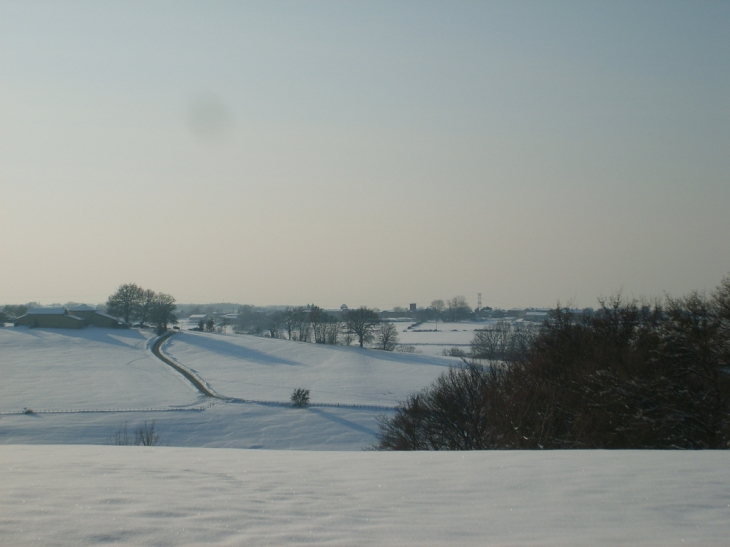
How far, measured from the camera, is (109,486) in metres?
6.52

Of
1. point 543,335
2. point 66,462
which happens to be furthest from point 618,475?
point 543,335

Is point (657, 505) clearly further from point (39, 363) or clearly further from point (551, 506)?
point (39, 363)

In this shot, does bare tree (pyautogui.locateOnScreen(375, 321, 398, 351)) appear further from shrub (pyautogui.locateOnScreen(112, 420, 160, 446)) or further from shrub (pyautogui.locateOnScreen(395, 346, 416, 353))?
shrub (pyautogui.locateOnScreen(112, 420, 160, 446))

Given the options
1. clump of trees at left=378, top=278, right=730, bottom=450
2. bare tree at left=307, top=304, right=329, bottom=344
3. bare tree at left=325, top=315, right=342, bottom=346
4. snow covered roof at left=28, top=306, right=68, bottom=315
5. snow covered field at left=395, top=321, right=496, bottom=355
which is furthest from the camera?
bare tree at left=307, top=304, right=329, bottom=344

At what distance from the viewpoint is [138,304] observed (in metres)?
113

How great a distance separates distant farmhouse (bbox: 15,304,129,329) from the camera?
3829 inches

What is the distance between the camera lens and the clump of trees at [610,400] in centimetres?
1895

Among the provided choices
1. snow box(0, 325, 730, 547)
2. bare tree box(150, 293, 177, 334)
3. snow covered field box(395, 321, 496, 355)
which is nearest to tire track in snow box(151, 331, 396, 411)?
bare tree box(150, 293, 177, 334)

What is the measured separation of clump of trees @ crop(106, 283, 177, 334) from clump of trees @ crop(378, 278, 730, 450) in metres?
90.7

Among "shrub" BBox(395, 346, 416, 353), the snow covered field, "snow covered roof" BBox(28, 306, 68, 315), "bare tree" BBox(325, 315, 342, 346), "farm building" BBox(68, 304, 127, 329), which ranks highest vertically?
"snow covered roof" BBox(28, 306, 68, 315)

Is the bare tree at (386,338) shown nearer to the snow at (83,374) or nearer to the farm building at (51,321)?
the snow at (83,374)

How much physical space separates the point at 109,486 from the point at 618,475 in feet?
20.5

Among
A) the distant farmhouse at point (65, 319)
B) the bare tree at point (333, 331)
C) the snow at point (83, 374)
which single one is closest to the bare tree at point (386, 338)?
the bare tree at point (333, 331)

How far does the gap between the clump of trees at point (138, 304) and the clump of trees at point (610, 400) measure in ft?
A: 298
